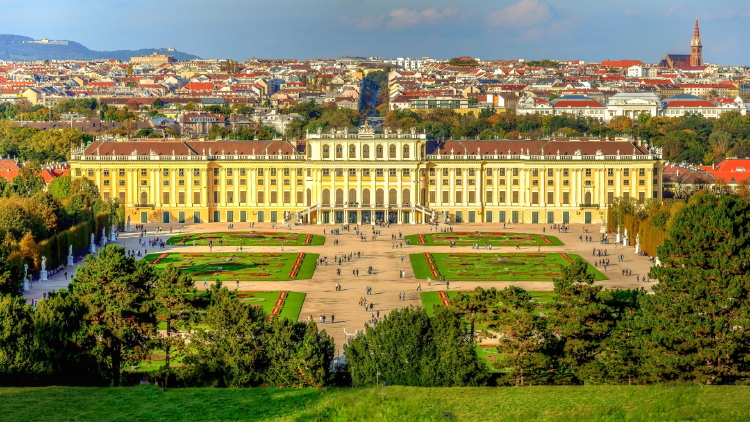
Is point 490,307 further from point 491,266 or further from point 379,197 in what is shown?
point 379,197

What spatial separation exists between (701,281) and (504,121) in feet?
423

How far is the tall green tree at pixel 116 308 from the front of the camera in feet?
155

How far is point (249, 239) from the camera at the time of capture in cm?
9806

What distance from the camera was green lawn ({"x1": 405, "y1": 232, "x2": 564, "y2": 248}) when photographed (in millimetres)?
95750

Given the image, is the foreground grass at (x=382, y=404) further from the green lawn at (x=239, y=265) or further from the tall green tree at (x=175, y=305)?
the green lawn at (x=239, y=265)

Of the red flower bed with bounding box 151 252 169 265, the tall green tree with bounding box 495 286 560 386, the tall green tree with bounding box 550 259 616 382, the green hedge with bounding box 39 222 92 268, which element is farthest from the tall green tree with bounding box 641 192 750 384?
the green hedge with bounding box 39 222 92 268

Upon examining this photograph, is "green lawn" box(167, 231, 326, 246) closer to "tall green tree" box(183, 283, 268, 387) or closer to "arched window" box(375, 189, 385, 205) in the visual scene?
"arched window" box(375, 189, 385, 205)

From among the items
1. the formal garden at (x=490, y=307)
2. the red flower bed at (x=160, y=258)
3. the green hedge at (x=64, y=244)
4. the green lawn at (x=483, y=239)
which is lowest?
the formal garden at (x=490, y=307)

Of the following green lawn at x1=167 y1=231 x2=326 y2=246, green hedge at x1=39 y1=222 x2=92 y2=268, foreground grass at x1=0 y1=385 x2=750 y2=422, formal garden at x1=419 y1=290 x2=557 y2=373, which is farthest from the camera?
green lawn at x1=167 y1=231 x2=326 y2=246

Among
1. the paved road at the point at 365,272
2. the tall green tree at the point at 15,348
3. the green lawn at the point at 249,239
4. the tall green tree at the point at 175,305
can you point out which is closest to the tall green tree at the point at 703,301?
the paved road at the point at 365,272

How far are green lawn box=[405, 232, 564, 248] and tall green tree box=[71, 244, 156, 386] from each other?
155 feet

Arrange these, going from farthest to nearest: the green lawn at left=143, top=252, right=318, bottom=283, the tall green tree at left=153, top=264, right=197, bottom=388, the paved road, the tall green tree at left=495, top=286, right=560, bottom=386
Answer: the green lawn at left=143, top=252, right=318, bottom=283 < the paved road < the tall green tree at left=153, top=264, right=197, bottom=388 < the tall green tree at left=495, top=286, right=560, bottom=386

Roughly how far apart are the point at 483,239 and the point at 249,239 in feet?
55.2

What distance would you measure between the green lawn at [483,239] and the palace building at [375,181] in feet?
34.7
